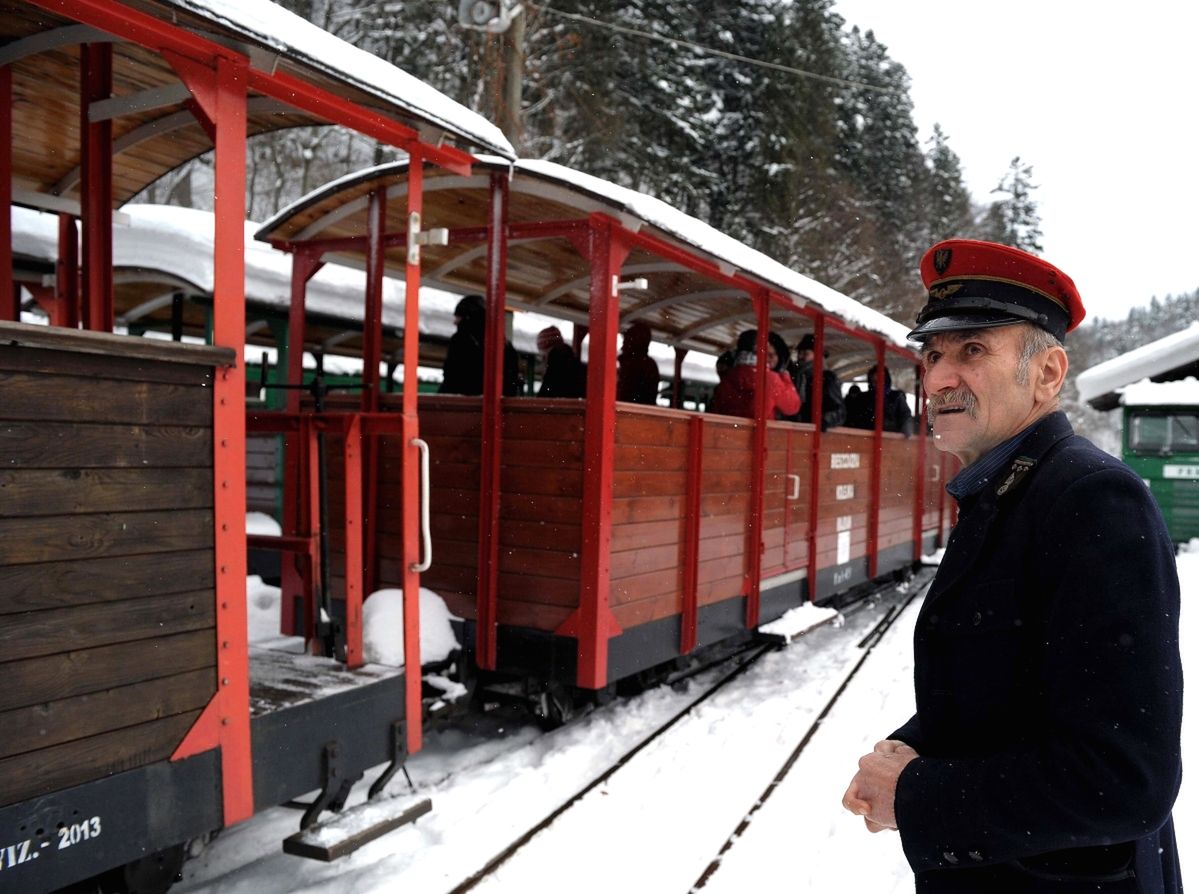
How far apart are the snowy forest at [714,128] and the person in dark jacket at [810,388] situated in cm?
999

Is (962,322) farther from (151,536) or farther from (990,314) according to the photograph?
(151,536)

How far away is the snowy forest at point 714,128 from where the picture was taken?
19.4 metres

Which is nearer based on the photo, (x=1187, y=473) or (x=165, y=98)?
(x=165, y=98)

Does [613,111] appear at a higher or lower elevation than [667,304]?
higher

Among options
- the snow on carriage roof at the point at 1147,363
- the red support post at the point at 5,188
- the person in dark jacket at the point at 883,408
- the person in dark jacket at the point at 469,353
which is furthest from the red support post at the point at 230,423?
the snow on carriage roof at the point at 1147,363

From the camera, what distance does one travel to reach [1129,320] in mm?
96188

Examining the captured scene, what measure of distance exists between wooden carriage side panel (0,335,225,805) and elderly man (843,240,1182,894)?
2.27 metres

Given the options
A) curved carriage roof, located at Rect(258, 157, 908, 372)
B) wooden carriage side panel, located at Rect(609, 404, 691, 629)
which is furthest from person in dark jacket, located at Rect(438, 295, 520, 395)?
wooden carriage side panel, located at Rect(609, 404, 691, 629)

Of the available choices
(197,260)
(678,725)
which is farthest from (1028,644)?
(197,260)

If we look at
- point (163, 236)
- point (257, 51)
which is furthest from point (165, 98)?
point (163, 236)

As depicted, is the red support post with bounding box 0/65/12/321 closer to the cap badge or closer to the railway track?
the railway track

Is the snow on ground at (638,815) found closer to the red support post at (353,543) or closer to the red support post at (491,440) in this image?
the red support post at (491,440)

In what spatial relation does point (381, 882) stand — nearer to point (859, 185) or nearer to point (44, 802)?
point (44, 802)

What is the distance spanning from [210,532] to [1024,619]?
259 centimetres
